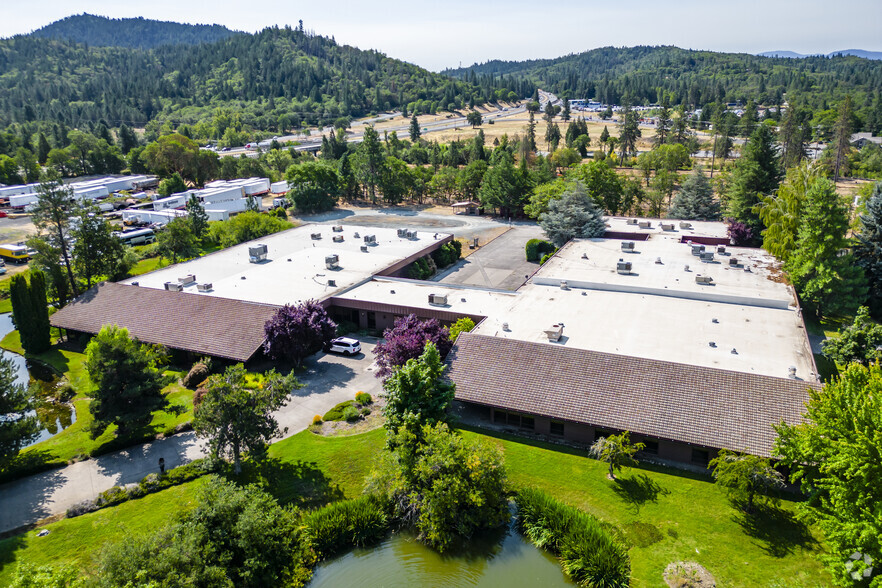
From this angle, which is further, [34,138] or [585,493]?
[34,138]

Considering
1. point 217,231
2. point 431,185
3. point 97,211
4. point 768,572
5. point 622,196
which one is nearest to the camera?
point 768,572

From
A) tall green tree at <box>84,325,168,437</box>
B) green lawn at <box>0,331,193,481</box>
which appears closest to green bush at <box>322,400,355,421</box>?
green lawn at <box>0,331,193,481</box>

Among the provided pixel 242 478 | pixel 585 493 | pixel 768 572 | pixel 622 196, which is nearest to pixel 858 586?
pixel 768 572

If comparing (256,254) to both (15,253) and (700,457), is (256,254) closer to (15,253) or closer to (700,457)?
(15,253)

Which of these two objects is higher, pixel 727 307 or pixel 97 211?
pixel 97 211

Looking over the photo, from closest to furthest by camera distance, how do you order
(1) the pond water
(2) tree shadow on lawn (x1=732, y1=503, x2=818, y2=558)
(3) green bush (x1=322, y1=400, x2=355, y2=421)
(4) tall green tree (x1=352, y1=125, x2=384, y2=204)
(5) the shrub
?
(1) the pond water → (2) tree shadow on lawn (x1=732, y1=503, x2=818, y2=558) → (3) green bush (x1=322, y1=400, x2=355, y2=421) → (5) the shrub → (4) tall green tree (x1=352, y1=125, x2=384, y2=204)

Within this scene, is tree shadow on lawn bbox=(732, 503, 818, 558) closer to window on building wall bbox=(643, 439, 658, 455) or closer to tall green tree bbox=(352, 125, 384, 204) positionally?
window on building wall bbox=(643, 439, 658, 455)

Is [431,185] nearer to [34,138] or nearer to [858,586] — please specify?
[858,586]
